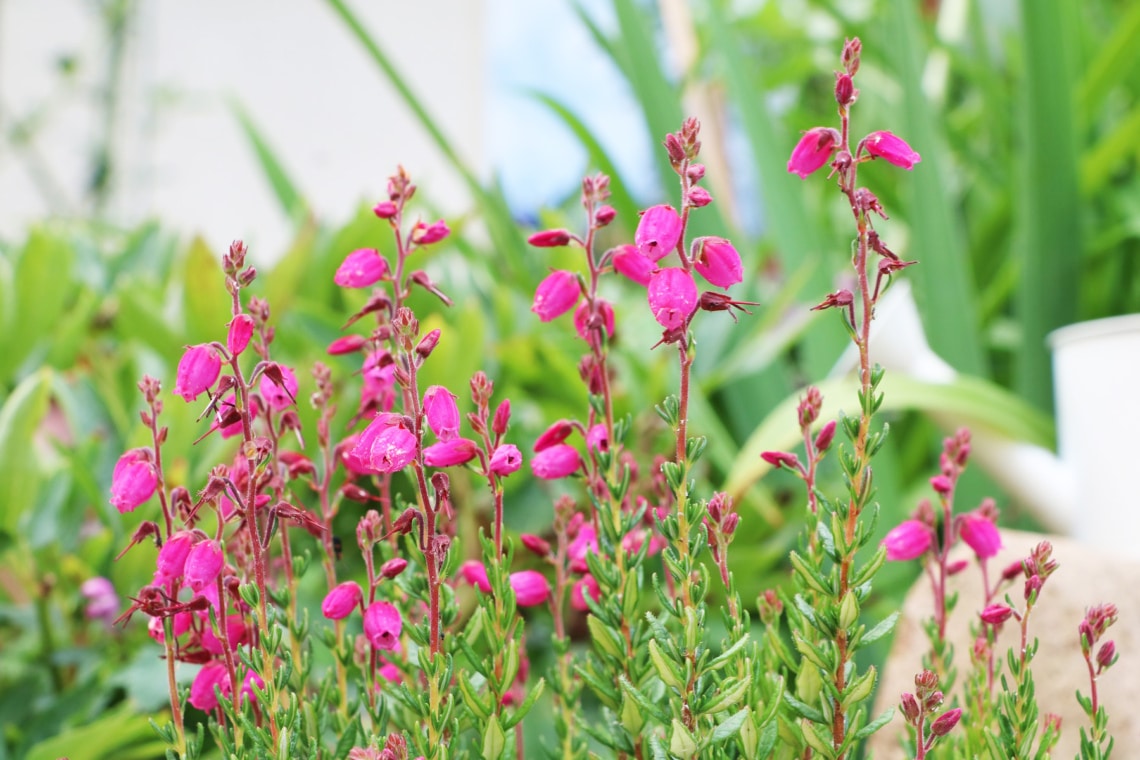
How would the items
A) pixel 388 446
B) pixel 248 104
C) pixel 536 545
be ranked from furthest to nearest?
pixel 248 104
pixel 536 545
pixel 388 446

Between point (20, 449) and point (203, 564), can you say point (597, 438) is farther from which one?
point (20, 449)

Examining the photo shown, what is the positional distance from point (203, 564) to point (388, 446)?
0.21ft

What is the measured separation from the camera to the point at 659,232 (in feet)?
0.86

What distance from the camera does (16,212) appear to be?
2.37m

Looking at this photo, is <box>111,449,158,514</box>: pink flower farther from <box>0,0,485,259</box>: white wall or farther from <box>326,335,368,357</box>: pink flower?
<box>0,0,485,259</box>: white wall

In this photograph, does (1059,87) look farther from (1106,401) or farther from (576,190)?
(576,190)

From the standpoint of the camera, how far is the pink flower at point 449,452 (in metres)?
0.27

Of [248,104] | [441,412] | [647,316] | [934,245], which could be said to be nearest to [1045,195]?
[934,245]

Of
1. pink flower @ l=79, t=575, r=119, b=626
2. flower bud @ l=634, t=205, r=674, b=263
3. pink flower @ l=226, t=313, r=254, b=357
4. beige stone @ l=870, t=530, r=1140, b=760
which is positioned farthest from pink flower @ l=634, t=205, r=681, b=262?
pink flower @ l=79, t=575, r=119, b=626

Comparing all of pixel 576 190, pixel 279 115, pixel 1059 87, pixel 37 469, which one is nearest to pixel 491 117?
pixel 279 115

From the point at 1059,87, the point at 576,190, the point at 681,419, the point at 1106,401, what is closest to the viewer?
the point at 681,419

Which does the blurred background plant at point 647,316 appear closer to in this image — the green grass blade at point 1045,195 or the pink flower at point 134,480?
the green grass blade at point 1045,195

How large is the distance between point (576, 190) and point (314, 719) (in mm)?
Answer: 928

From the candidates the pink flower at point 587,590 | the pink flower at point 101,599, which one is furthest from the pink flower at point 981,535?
the pink flower at point 101,599
